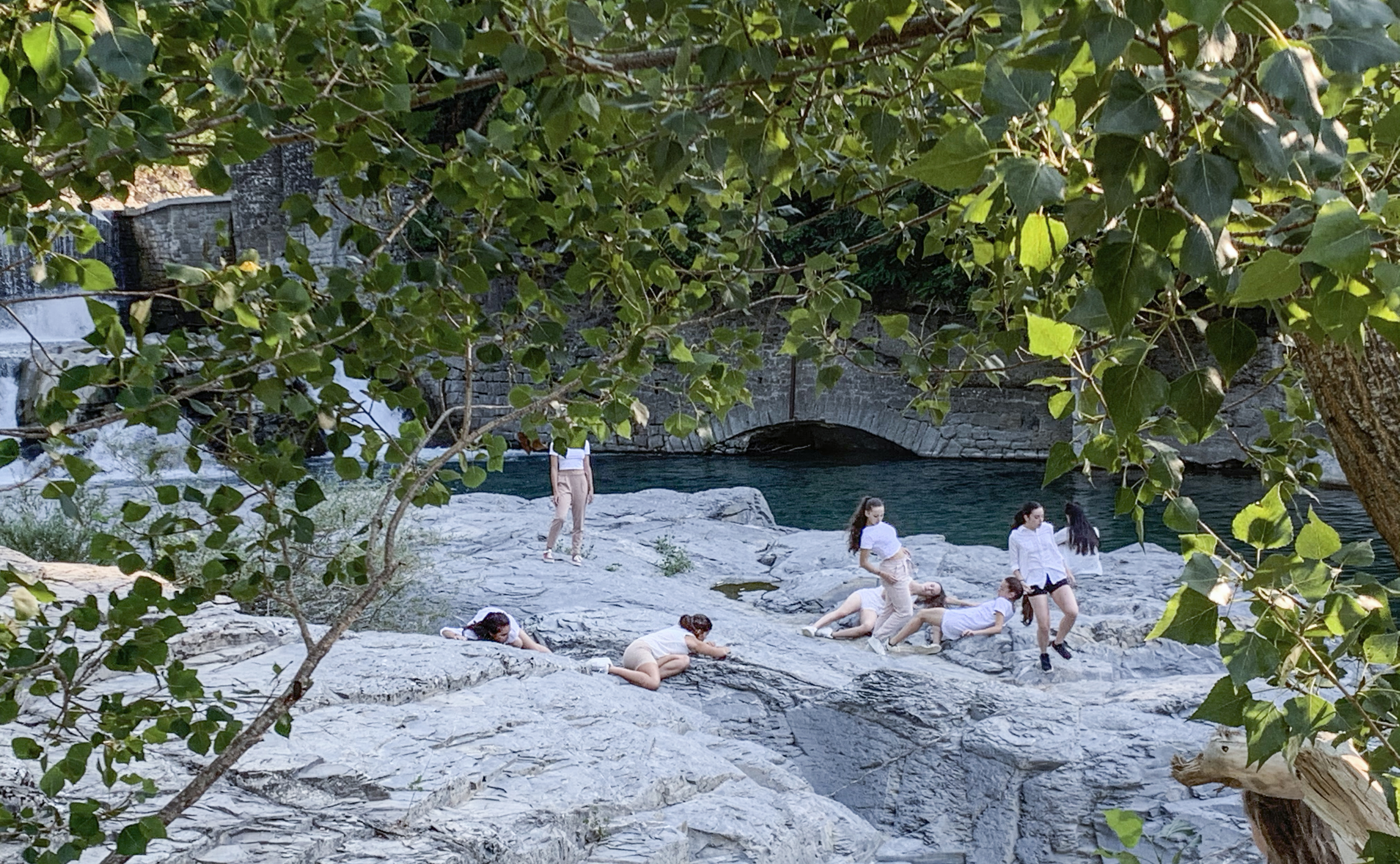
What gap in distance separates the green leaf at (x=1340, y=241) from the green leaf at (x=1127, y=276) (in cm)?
10

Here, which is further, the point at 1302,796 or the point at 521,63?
the point at 1302,796

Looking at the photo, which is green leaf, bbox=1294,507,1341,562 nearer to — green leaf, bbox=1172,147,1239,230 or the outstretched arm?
green leaf, bbox=1172,147,1239,230

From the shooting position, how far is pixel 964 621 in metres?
8.38

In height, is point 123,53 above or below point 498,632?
above

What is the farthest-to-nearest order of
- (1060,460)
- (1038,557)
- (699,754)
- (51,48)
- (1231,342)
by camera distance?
(1038,557) → (699,754) → (1060,460) → (51,48) → (1231,342)

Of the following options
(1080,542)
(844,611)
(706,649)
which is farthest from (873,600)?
(706,649)

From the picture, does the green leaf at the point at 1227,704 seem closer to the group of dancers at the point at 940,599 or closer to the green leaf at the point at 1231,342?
the green leaf at the point at 1231,342

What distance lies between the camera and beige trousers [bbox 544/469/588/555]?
980cm

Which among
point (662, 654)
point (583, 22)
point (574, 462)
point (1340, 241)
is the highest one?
point (583, 22)

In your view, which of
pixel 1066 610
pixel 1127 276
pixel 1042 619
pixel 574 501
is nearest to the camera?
pixel 1127 276

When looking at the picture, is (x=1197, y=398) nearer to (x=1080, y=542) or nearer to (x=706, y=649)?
(x=706, y=649)

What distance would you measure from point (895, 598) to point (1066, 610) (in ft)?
4.46

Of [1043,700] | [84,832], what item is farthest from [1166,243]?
[1043,700]

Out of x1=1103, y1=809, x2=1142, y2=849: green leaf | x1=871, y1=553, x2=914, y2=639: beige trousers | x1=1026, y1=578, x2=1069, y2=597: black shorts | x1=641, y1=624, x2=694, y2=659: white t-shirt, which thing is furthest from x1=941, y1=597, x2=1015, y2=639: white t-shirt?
x1=1103, y1=809, x2=1142, y2=849: green leaf
